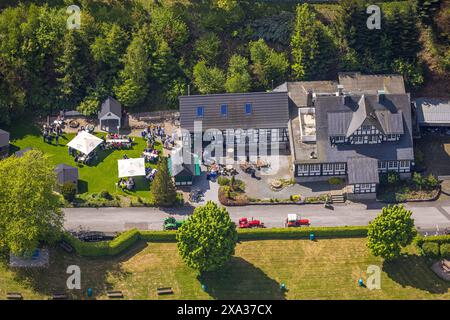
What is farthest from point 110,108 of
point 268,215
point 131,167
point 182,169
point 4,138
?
point 268,215

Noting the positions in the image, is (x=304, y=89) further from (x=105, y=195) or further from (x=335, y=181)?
(x=105, y=195)

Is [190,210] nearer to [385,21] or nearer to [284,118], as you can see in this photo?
[284,118]

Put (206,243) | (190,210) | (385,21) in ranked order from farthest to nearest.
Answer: (385,21) → (190,210) → (206,243)

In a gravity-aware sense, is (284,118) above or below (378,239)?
above

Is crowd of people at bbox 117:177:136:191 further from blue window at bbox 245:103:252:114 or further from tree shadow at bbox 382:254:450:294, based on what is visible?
tree shadow at bbox 382:254:450:294

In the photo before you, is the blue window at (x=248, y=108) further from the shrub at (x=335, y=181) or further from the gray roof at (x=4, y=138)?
the gray roof at (x=4, y=138)

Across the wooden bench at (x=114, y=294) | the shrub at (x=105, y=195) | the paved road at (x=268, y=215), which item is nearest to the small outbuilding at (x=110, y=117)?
the shrub at (x=105, y=195)

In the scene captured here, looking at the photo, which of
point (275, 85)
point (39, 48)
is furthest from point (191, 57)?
point (39, 48)
